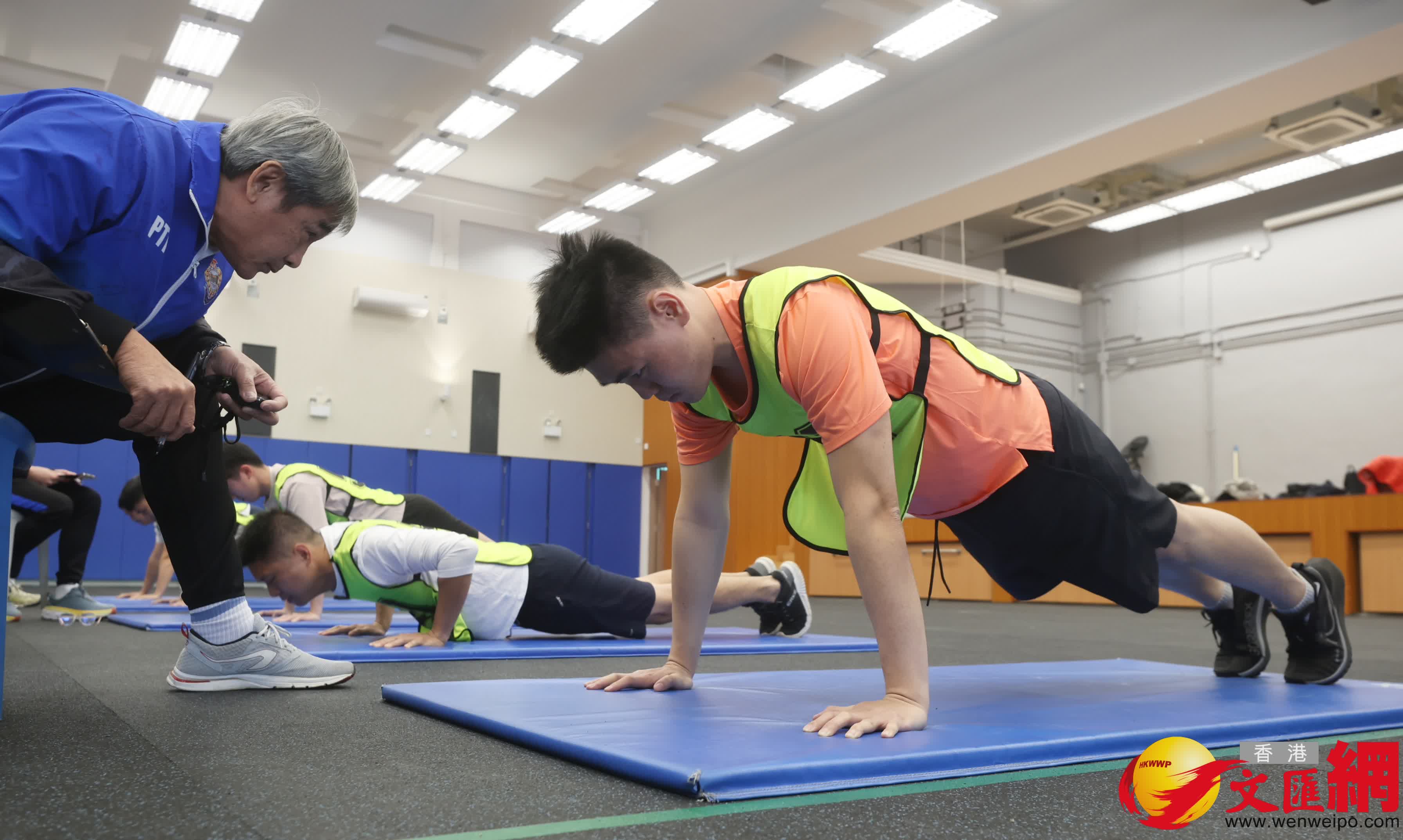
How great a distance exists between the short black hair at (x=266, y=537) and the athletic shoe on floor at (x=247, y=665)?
71cm

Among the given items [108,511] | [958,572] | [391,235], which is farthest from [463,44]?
[958,572]

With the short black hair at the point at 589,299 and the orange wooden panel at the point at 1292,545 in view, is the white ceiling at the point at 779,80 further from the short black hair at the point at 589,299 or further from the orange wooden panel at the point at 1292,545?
the short black hair at the point at 589,299

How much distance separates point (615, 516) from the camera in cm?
1120

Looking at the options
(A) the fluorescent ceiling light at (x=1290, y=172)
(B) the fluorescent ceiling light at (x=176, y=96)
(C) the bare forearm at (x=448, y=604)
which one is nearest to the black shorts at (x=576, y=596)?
(C) the bare forearm at (x=448, y=604)

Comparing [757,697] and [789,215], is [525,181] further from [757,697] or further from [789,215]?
[757,697]

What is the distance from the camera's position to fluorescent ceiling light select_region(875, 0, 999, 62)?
5949mm

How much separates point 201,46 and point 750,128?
398cm

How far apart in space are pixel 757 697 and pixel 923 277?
8.62 metres

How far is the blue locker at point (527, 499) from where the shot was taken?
10.5m

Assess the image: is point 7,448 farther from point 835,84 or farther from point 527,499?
point 527,499

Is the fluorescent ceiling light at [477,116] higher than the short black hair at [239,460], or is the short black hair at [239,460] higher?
the fluorescent ceiling light at [477,116]

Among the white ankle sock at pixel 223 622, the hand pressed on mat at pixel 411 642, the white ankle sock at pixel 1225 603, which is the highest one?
the white ankle sock at pixel 1225 603

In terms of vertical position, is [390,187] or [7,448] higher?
[390,187]

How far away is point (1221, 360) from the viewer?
9.96m
